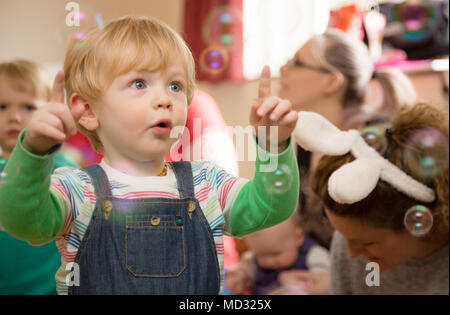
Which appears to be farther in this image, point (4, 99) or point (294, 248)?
point (294, 248)

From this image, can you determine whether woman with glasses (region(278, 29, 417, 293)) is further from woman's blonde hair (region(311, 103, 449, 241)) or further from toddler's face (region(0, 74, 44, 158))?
toddler's face (region(0, 74, 44, 158))

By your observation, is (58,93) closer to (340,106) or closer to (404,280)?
(340,106)

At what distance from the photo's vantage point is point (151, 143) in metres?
0.58

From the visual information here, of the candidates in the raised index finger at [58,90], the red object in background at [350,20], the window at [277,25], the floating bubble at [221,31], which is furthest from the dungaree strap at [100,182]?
the red object in background at [350,20]

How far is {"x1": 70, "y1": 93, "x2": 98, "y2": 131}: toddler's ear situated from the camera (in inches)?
23.9

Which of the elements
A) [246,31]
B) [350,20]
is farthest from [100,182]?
[350,20]

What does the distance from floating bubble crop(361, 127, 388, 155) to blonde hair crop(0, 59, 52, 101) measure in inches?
19.4

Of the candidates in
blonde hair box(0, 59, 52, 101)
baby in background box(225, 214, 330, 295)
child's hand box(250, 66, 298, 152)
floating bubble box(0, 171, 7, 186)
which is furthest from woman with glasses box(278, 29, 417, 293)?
floating bubble box(0, 171, 7, 186)

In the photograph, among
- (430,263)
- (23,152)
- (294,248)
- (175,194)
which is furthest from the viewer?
(294,248)

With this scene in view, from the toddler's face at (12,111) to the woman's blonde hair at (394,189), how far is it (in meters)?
0.45

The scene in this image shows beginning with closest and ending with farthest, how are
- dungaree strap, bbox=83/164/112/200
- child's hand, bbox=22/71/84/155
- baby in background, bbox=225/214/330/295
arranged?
child's hand, bbox=22/71/84/155 → dungaree strap, bbox=83/164/112/200 → baby in background, bbox=225/214/330/295

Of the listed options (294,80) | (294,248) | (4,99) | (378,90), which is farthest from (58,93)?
(378,90)

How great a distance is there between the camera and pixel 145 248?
1.90ft
